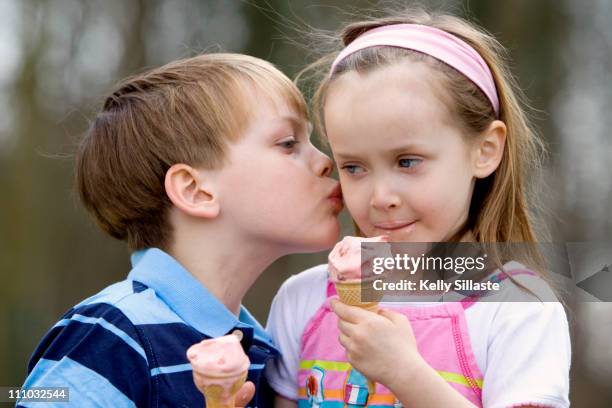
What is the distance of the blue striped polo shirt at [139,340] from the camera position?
2.29 meters

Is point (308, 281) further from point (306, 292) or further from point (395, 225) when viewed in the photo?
point (395, 225)

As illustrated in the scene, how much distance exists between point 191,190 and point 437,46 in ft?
3.19

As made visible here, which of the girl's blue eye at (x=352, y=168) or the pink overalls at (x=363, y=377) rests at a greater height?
the girl's blue eye at (x=352, y=168)

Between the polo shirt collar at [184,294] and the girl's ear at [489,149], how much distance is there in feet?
3.09

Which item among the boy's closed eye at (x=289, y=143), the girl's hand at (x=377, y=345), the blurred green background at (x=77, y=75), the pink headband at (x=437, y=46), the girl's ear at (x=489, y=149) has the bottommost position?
the girl's hand at (x=377, y=345)

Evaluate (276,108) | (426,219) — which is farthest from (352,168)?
(276,108)

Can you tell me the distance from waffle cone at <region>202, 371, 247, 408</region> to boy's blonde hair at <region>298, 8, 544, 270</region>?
1047mm

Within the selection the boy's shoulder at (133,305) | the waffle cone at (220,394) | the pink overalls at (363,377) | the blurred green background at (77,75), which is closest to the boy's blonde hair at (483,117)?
the pink overalls at (363,377)

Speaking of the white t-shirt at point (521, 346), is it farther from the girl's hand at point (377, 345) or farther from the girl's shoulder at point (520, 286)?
the girl's hand at point (377, 345)

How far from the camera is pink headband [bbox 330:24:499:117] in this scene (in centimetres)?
269

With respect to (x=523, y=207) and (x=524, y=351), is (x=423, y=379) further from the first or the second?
(x=523, y=207)

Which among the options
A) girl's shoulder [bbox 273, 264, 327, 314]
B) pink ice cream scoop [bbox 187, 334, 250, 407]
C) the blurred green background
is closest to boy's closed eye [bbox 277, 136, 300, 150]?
girl's shoulder [bbox 273, 264, 327, 314]

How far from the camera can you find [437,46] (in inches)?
107

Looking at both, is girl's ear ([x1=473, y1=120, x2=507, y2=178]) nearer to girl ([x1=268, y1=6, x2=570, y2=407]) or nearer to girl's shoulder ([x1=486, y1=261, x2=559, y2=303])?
girl ([x1=268, y1=6, x2=570, y2=407])
